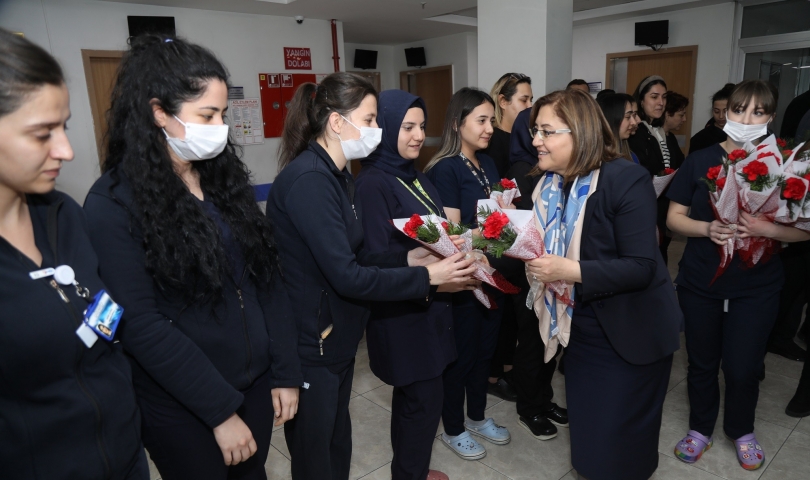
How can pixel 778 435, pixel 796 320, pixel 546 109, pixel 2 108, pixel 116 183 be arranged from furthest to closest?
1. pixel 796 320
2. pixel 778 435
3. pixel 546 109
4. pixel 116 183
5. pixel 2 108

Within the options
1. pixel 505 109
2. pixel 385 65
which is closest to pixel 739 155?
pixel 505 109

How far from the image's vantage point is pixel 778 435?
2689 millimetres

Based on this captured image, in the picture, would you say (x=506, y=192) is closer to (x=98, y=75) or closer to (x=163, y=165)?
(x=163, y=165)

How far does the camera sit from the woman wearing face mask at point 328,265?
157cm

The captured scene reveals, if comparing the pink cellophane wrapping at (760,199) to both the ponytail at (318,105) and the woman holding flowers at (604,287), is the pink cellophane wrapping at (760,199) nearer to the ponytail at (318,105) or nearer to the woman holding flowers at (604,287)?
the woman holding flowers at (604,287)

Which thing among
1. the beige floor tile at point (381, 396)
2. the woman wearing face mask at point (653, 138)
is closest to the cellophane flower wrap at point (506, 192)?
the beige floor tile at point (381, 396)

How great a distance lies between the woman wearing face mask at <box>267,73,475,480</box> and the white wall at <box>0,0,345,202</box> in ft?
11.2

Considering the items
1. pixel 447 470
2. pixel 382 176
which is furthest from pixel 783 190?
pixel 447 470

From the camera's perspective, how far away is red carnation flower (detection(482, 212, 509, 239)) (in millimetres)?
1666

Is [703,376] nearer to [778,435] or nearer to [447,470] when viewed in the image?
[778,435]

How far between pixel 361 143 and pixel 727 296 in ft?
6.00

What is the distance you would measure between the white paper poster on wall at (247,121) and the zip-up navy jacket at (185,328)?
5387 millimetres

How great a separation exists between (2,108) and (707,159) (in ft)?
8.57

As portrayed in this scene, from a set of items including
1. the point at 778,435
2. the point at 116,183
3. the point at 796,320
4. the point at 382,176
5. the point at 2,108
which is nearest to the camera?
the point at 2,108
